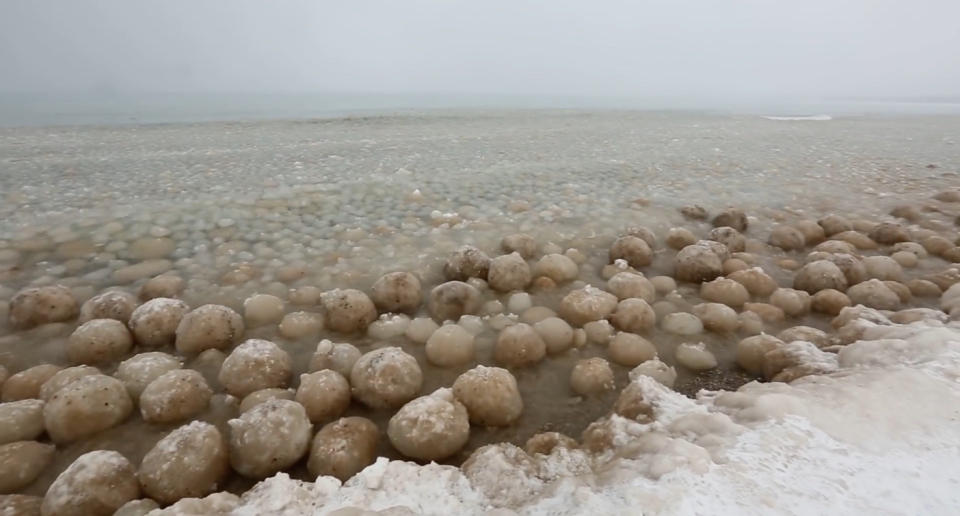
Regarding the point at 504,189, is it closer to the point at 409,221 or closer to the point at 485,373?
the point at 409,221

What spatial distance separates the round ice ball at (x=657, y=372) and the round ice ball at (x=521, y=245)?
5.80 ft

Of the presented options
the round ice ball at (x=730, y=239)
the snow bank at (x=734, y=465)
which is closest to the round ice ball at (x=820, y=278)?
the round ice ball at (x=730, y=239)

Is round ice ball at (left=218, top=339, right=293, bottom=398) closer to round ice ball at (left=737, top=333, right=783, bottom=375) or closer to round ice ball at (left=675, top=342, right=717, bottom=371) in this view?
round ice ball at (left=675, top=342, right=717, bottom=371)

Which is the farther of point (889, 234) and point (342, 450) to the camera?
point (889, 234)

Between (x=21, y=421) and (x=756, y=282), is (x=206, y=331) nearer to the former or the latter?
(x=21, y=421)

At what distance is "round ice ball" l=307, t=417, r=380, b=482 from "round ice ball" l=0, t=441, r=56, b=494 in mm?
1164

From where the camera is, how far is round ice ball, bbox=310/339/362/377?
2705 millimetres

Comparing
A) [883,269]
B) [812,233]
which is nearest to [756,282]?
Result: [883,269]

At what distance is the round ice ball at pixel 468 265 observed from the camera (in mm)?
3758

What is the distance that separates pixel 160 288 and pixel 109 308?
411 mm

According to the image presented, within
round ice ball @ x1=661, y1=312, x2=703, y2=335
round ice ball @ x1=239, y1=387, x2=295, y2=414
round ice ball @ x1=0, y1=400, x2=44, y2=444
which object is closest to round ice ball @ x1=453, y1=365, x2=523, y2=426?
round ice ball @ x1=239, y1=387, x2=295, y2=414

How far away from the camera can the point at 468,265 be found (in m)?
3.76

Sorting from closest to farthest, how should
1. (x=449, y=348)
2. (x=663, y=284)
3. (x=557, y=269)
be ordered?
(x=449, y=348) < (x=663, y=284) < (x=557, y=269)

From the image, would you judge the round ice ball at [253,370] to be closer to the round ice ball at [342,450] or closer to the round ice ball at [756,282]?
the round ice ball at [342,450]
